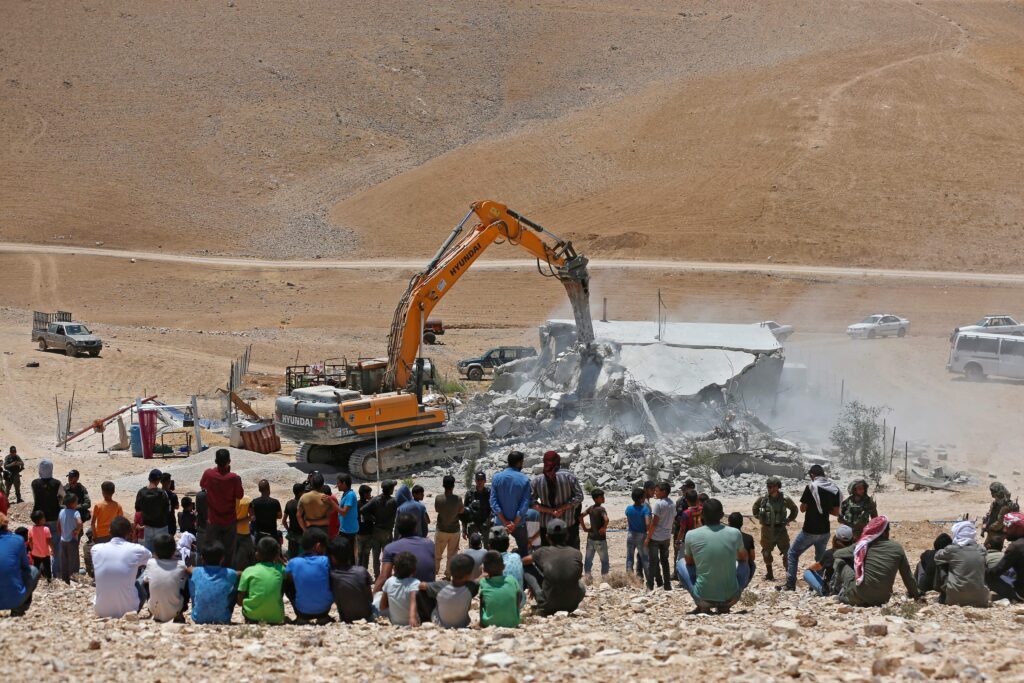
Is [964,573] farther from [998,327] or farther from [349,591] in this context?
[998,327]

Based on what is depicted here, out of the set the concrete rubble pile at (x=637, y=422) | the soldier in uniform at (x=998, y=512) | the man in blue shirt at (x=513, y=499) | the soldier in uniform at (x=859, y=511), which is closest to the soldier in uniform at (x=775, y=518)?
the soldier in uniform at (x=859, y=511)

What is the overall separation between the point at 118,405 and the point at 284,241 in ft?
125

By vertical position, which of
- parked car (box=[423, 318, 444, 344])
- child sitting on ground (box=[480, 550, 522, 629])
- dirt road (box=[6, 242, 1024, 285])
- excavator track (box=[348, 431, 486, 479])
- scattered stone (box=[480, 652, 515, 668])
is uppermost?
dirt road (box=[6, 242, 1024, 285])

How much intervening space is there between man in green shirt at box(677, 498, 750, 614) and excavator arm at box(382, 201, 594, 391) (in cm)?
1375

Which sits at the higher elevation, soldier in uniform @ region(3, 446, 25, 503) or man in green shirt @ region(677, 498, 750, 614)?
soldier in uniform @ region(3, 446, 25, 503)

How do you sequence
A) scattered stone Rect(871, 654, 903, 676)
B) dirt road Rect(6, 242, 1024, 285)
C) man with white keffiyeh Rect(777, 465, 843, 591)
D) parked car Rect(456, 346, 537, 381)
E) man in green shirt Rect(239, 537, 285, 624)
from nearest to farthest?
1. scattered stone Rect(871, 654, 903, 676)
2. man in green shirt Rect(239, 537, 285, 624)
3. man with white keffiyeh Rect(777, 465, 843, 591)
4. parked car Rect(456, 346, 537, 381)
5. dirt road Rect(6, 242, 1024, 285)

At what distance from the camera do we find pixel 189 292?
58.4 meters

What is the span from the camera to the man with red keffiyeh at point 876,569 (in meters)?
11.3

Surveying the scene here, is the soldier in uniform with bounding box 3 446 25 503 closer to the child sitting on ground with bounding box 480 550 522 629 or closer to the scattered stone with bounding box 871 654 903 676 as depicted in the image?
the child sitting on ground with bounding box 480 550 522 629

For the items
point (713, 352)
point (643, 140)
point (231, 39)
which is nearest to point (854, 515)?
point (713, 352)

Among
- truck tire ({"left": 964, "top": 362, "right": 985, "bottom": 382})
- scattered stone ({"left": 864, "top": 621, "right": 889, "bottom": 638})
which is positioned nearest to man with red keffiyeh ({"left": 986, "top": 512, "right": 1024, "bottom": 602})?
scattered stone ({"left": 864, "top": 621, "right": 889, "bottom": 638})

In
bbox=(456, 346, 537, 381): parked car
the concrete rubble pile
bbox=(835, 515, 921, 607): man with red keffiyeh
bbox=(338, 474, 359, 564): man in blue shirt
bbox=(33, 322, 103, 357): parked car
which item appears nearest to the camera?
bbox=(835, 515, 921, 607): man with red keffiyeh

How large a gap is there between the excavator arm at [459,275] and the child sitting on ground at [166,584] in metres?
13.9

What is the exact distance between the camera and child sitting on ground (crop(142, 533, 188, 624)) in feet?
34.7
